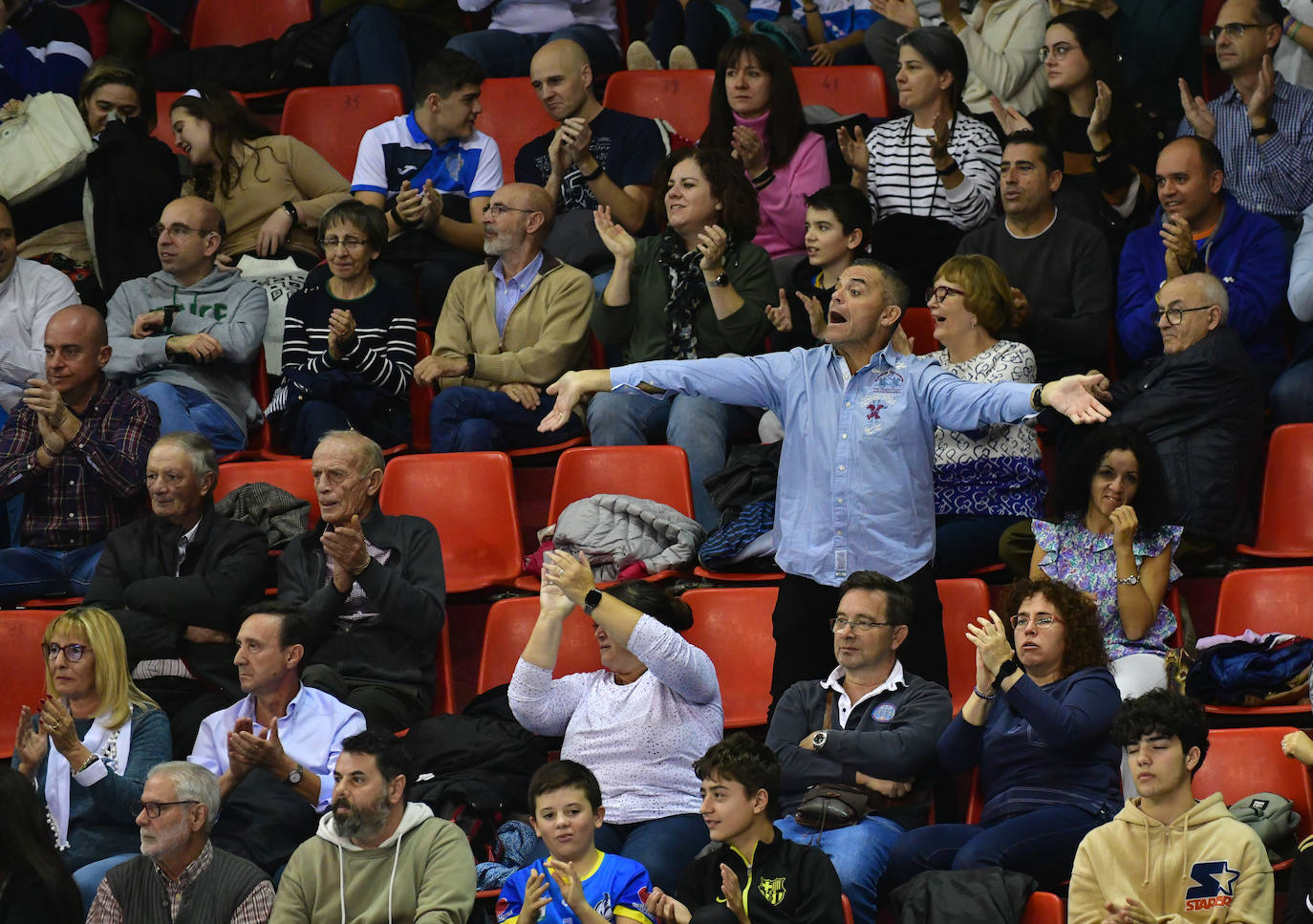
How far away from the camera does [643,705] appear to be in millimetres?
4855

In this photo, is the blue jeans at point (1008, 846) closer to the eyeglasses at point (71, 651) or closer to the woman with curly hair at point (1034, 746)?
the woman with curly hair at point (1034, 746)

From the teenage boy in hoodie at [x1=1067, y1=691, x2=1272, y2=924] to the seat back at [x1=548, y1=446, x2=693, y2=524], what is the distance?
6.19 ft

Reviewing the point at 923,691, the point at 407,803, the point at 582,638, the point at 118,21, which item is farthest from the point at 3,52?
the point at 923,691

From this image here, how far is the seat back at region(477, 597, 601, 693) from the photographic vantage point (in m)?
5.42

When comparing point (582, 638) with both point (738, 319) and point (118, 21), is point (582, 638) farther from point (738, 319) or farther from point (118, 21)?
point (118, 21)

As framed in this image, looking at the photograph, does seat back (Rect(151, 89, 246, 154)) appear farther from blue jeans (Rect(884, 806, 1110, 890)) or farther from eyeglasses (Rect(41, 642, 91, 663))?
blue jeans (Rect(884, 806, 1110, 890))

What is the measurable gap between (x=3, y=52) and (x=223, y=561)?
3098mm

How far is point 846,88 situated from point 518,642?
320 centimetres

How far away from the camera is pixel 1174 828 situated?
166 inches

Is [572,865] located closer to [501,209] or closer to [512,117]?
[501,209]

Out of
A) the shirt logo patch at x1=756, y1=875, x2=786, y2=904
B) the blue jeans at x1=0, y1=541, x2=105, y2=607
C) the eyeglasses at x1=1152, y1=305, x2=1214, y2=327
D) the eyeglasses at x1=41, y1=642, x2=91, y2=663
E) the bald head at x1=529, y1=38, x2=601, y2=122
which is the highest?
the bald head at x1=529, y1=38, x2=601, y2=122

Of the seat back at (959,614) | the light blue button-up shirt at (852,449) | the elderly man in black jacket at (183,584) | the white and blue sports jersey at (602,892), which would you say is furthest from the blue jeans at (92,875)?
the seat back at (959,614)

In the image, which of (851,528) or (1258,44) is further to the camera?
(1258,44)

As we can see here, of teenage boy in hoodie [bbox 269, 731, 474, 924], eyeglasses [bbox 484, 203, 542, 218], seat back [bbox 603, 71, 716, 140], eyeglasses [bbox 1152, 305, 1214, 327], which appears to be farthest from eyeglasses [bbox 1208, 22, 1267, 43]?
teenage boy in hoodie [bbox 269, 731, 474, 924]
